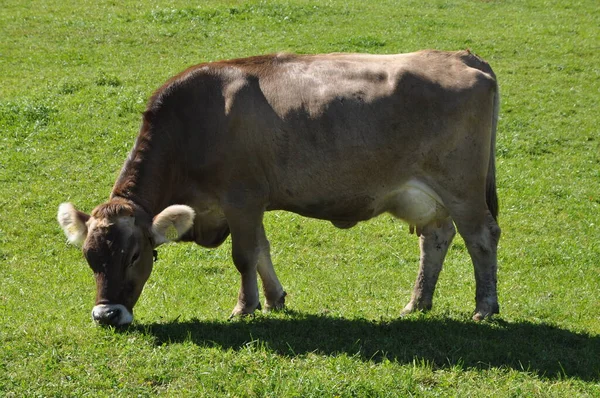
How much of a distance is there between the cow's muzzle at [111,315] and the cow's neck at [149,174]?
1234mm

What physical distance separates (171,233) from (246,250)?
100cm

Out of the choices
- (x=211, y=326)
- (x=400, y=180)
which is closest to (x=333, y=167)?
(x=400, y=180)

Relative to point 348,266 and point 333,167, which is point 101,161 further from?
point 333,167

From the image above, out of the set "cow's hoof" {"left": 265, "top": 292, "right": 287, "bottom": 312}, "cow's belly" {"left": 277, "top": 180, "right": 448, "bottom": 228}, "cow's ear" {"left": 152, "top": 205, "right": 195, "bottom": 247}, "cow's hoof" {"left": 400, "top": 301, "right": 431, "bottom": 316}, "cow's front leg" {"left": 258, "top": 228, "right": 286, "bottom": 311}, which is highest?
"cow's ear" {"left": 152, "top": 205, "right": 195, "bottom": 247}

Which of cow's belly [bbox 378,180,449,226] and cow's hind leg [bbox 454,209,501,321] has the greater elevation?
cow's belly [bbox 378,180,449,226]

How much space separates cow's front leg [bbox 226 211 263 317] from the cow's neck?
2.71 ft

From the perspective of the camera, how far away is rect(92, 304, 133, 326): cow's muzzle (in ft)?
30.7

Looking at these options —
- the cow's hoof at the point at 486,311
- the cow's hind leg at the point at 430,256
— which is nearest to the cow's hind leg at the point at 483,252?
the cow's hoof at the point at 486,311

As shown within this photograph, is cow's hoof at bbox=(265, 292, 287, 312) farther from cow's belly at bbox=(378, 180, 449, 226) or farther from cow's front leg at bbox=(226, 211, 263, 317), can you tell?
cow's belly at bbox=(378, 180, 449, 226)

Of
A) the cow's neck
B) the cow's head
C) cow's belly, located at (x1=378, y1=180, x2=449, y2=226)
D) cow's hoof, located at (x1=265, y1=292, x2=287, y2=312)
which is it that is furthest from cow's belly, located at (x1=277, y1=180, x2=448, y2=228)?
the cow's head

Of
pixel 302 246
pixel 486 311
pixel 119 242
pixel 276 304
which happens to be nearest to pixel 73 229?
pixel 119 242

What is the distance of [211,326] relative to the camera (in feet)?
31.8

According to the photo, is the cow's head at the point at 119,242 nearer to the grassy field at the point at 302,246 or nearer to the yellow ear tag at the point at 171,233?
the yellow ear tag at the point at 171,233

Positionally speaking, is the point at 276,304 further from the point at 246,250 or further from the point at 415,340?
the point at 415,340
